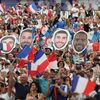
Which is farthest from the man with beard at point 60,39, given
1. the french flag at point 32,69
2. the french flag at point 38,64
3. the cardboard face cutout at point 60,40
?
the french flag at point 32,69

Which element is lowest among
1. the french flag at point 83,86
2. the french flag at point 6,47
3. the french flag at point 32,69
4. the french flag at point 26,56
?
the french flag at point 83,86

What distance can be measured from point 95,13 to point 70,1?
5.85m

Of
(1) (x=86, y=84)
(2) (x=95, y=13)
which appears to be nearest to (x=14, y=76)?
(1) (x=86, y=84)

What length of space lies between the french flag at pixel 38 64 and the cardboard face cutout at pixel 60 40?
74.2 inches

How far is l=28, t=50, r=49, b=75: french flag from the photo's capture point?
12633 mm

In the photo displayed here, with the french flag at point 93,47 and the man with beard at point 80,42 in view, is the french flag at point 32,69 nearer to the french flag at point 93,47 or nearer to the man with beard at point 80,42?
the man with beard at point 80,42

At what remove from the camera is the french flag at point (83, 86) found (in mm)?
10359

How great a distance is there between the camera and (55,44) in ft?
49.6

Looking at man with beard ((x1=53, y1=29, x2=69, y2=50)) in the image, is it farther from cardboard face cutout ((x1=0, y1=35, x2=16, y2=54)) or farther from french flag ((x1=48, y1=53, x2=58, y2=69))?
french flag ((x1=48, y1=53, x2=58, y2=69))

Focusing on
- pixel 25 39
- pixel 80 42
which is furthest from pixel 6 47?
pixel 80 42

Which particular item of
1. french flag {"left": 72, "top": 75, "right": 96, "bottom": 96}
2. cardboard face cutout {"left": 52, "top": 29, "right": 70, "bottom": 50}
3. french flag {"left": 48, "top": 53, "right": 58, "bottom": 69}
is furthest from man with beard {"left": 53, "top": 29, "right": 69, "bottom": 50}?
french flag {"left": 72, "top": 75, "right": 96, "bottom": 96}

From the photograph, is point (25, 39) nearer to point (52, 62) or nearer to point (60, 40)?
point (60, 40)

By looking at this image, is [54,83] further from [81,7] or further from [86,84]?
[81,7]

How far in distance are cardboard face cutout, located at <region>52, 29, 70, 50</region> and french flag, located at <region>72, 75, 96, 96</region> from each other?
4.35 metres
